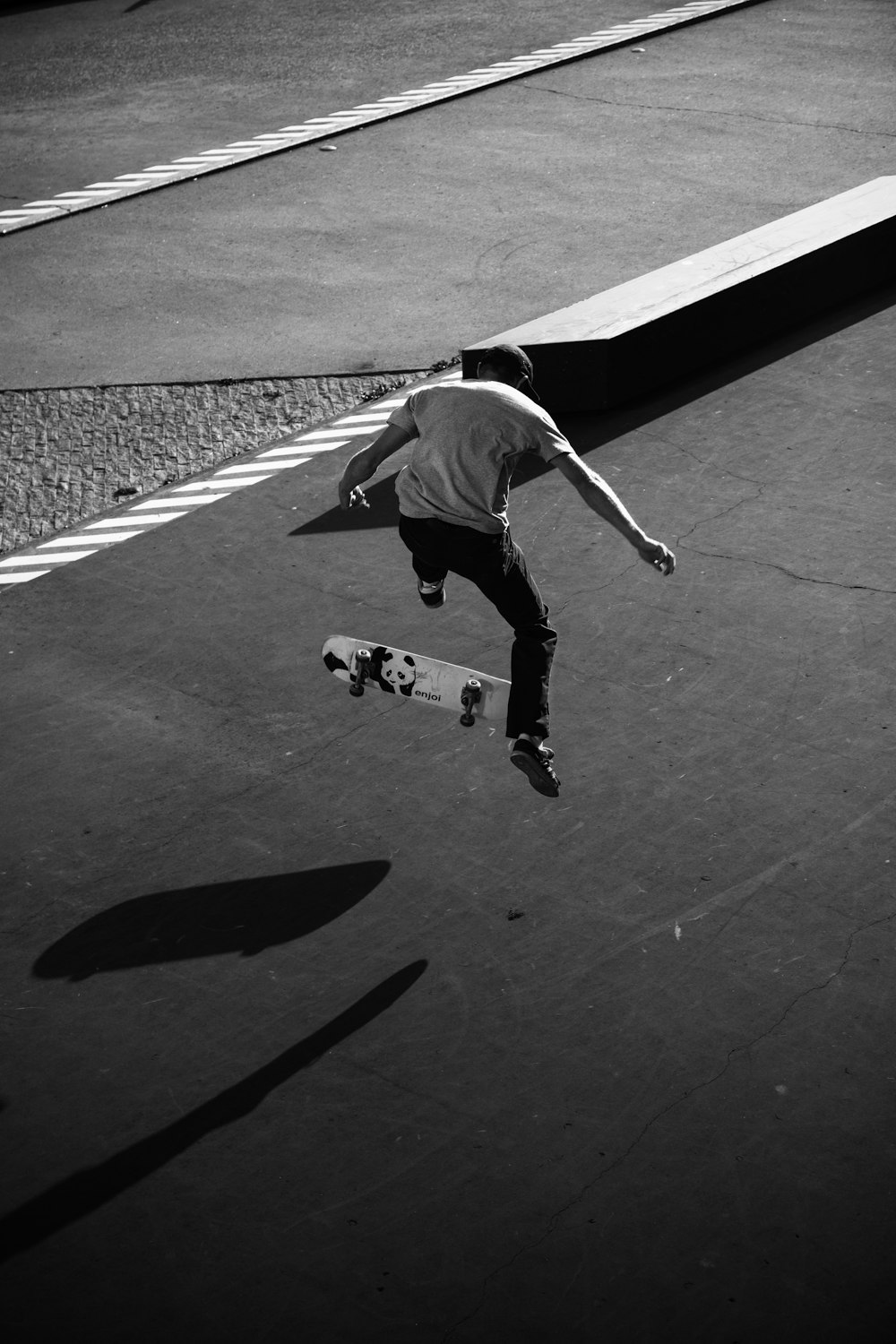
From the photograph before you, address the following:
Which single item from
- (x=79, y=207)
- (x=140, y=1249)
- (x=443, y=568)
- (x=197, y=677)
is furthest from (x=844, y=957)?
(x=79, y=207)

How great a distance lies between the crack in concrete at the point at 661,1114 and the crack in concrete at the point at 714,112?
506 inches

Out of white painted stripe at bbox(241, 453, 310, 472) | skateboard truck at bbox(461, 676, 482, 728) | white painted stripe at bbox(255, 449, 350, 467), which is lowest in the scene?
white painted stripe at bbox(241, 453, 310, 472)

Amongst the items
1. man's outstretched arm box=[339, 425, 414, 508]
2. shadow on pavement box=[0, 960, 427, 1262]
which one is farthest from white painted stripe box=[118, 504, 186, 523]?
shadow on pavement box=[0, 960, 427, 1262]

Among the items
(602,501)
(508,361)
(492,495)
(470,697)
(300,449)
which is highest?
(508,361)

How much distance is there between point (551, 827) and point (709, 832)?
2.29 ft

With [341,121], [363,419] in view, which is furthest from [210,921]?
[341,121]

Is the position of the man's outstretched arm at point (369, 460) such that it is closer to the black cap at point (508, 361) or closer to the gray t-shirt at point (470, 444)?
the gray t-shirt at point (470, 444)

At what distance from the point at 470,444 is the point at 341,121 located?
1255 centimetres

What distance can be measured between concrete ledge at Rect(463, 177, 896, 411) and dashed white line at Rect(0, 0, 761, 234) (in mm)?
6296

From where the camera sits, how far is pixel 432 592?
7.09 meters

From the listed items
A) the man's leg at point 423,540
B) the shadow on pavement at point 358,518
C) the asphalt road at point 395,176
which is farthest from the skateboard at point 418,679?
the asphalt road at point 395,176

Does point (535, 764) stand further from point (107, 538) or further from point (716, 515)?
point (107, 538)

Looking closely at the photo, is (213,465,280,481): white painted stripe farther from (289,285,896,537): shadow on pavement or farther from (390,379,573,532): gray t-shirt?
(390,379,573,532): gray t-shirt

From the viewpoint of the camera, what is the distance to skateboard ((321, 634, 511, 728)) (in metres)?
7.05
